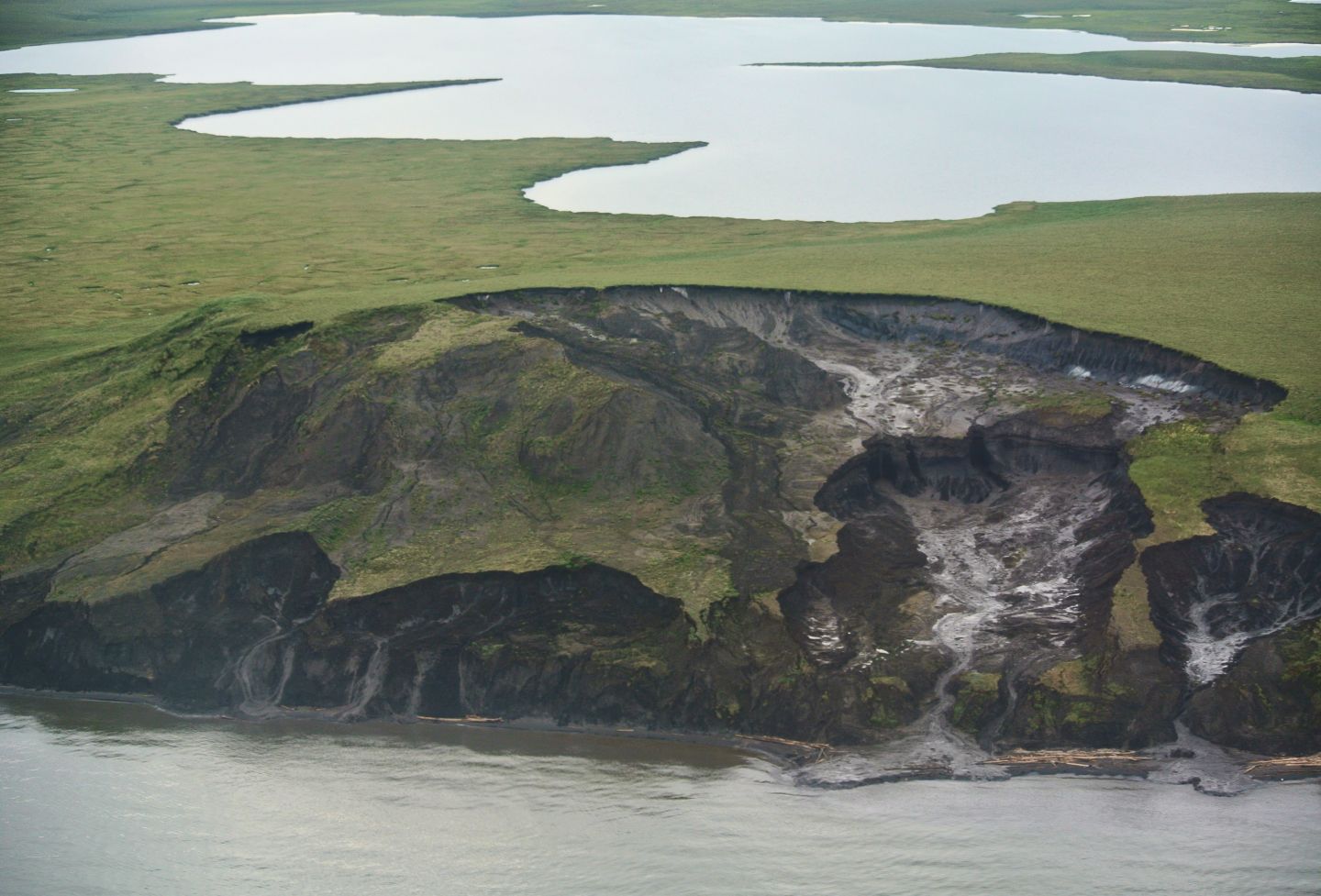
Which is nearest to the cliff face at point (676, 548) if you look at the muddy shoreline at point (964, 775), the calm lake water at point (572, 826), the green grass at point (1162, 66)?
the muddy shoreline at point (964, 775)

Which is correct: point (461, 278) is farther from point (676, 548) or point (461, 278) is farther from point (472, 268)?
point (676, 548)

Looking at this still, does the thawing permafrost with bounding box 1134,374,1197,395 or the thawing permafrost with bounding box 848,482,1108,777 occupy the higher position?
the thawing permafrost with bounding box 1134,374,1197,395

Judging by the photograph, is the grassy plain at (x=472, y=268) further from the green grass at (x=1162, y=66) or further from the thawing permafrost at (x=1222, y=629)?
the green grass at (x=1162, y=66)

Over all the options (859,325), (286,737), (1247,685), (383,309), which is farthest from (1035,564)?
(383,309)

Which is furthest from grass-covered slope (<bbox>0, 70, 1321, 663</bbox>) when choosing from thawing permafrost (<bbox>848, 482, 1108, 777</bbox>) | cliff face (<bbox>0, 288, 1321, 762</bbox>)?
thawing permafrost (<bbox>848, 482, 1108, 777</bbox>)

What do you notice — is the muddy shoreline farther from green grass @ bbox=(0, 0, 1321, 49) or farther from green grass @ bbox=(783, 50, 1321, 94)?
green grass @ bbox=(0, 0, 1321, 49)

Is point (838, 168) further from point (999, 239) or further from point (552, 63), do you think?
point (552, 63)
